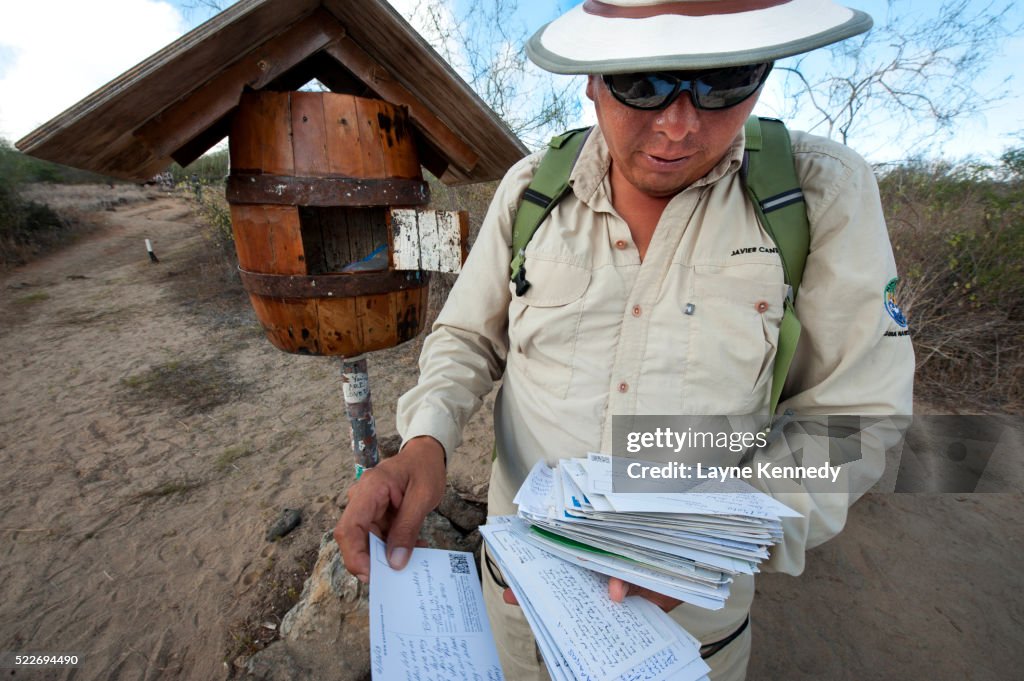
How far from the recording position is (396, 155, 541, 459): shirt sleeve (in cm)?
132

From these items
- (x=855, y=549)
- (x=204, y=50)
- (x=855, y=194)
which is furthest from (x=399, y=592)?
(x=855, y=549)

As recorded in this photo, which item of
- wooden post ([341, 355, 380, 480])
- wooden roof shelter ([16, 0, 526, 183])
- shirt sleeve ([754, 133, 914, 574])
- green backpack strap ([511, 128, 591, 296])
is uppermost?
wooden roof shelter ([16, 0, 526, 183])

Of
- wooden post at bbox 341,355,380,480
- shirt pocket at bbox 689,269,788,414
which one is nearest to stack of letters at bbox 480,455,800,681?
shirt pocket at bbox 689,269,788,414

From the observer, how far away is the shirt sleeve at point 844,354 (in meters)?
1.03

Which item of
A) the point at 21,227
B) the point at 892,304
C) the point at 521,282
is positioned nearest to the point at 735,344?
the point at 892,304

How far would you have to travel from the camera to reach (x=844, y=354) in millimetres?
1078

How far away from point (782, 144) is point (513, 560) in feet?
4.03

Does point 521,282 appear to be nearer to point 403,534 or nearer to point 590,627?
point 403,534

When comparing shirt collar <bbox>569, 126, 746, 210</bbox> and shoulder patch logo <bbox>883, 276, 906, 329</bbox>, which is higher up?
shirt collar <bbox>569, 126, 746, 210</bbox>

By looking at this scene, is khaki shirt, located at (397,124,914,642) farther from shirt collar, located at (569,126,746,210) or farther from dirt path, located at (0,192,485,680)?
dirt path, located at (0,192,485,680)

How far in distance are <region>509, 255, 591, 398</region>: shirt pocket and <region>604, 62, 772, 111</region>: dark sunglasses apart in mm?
426

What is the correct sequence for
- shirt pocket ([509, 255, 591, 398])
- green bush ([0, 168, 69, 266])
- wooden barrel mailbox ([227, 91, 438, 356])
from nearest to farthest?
shirt pocket ([509, 255, 591, 398]) < wooden barrel mailbox ([227, 91, 438, 356]) < green bush ([0, 168, 69, 266])

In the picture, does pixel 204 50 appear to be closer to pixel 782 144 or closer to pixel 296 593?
pixel 782 144

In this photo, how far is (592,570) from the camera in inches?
38.0
